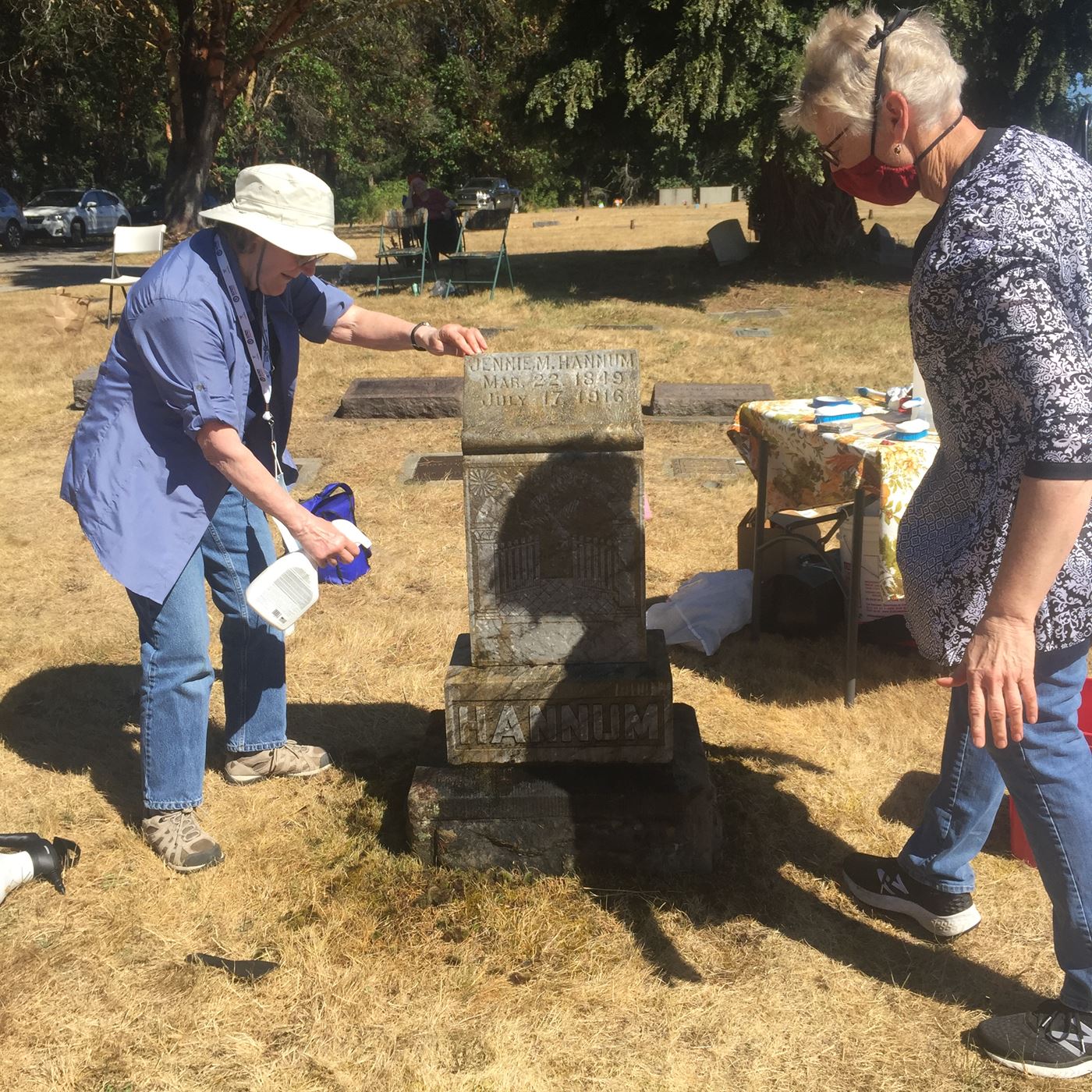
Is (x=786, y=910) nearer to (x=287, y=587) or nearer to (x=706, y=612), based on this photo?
(x=287, y=587)

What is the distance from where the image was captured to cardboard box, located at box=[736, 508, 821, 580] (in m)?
4.76

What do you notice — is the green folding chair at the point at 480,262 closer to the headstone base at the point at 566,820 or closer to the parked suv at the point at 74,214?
the parked suv at the point at 74,214

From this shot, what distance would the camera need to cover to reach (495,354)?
10.0 feet

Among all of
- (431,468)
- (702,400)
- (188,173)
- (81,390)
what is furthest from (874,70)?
(188,173)

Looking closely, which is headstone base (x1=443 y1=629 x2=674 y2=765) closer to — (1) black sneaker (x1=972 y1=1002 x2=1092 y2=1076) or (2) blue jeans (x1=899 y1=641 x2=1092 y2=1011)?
(2) blue jeans (x1=899 y1=641 x2=1092 y2=1011)

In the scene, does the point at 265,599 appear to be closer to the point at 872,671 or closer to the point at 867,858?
the point at 867,858

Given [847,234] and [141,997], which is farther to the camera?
[847,234]

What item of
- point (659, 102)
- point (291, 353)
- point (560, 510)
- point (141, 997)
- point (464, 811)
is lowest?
point (141, 997)

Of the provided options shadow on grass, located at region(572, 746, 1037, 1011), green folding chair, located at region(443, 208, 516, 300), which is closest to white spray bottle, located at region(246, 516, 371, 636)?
shadow on grass, located at region(572, 746, 1037, 1011)

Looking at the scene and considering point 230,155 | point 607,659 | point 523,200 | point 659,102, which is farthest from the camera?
point 523,200

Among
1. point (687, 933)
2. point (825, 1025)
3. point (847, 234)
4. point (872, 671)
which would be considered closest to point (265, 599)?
point (687, 933)

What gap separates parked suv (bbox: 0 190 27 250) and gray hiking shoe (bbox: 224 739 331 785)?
2576cm

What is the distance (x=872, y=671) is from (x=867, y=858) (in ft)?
4.78

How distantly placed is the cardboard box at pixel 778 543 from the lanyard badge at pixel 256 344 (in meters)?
2.21
